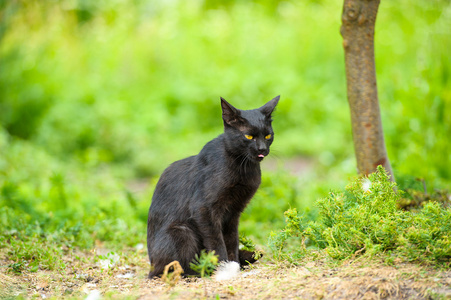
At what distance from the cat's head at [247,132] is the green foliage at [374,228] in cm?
49

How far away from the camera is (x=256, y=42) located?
10312mm

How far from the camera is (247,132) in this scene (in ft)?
9.93

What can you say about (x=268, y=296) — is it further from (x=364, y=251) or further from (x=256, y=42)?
(x=256, y=42)

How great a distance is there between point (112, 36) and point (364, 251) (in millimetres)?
8757

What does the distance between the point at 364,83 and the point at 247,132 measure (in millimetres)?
1153

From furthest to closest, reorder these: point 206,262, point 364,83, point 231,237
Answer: point 364,83 < point 231,237 < point 206,262

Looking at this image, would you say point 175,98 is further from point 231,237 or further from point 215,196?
point 215,196

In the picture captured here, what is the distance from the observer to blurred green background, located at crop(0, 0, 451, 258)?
488 centimetres

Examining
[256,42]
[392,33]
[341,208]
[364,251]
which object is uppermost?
[256,42]

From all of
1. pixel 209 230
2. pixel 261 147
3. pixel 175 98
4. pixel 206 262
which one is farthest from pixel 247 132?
pixel 175 98

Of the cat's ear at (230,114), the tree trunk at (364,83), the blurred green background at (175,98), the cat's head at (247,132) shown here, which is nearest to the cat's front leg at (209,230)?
the cat's head at (247,132)

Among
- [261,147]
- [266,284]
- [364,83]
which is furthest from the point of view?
[364,83]

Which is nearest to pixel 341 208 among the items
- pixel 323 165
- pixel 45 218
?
pixel 45 218

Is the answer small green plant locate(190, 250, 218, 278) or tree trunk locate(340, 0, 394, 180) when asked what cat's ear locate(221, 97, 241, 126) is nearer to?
small green plant locate(190, 250, 218, 278)
